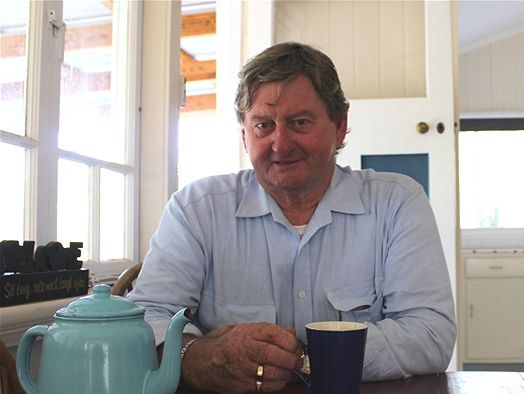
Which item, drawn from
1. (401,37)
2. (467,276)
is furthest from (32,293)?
(467,276)

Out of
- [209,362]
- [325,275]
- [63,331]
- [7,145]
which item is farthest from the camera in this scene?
[7,145]

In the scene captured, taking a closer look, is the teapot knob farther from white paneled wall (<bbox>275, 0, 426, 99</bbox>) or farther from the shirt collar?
white paneled wall (<bbox>275, 0, 426, 99</bbox>)

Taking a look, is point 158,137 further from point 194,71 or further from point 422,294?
point 194,71

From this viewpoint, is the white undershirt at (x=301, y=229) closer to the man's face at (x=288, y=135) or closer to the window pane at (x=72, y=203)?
the man's face at (x=288, y=135)

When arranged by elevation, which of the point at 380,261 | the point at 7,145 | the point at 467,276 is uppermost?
the point at 7,145

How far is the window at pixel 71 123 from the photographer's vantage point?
1474mm

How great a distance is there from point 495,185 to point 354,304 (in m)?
4.51

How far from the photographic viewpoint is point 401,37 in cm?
300

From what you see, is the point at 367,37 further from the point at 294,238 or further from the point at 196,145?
the point at 196,145

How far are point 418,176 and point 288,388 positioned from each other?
6.69 ft

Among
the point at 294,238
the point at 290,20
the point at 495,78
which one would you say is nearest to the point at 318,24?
the point at 290,20

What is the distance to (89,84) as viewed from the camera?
194 centimetres

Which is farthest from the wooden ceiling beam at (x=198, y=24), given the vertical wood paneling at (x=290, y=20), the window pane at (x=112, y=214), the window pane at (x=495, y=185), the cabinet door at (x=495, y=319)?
the window pane at (x=112, y=214)

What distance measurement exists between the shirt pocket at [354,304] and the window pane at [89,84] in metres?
0.91
